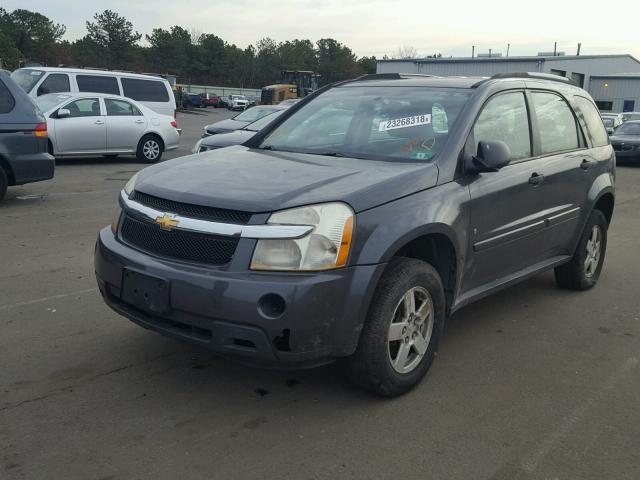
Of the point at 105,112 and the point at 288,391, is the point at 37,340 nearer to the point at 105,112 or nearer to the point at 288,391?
the point at 288,391

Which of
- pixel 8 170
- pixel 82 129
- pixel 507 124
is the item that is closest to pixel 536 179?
pixel 507 124

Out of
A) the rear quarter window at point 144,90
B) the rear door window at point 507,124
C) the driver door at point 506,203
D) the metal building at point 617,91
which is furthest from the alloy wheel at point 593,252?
the metal building at point 617,91

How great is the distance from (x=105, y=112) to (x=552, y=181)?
11342 millimetres

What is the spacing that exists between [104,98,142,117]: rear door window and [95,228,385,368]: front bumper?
1172 cm

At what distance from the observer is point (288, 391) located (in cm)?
363

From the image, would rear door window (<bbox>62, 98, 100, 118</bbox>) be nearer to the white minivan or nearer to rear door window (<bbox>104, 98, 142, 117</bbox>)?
rear door window (<bbox>104, 98, 142, 117</bbox>)

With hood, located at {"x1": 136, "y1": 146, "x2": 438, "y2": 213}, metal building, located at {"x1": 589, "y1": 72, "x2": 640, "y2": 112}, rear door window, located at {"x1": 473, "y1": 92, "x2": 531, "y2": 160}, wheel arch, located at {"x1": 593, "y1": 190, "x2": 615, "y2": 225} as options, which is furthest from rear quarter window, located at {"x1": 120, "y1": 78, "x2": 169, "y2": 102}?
metal building, located at {"x1": 589, "y1": 72, "x2": 640, "y2": 112}

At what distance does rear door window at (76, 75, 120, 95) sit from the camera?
50.6 ft

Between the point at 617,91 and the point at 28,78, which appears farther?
the point at 617,91

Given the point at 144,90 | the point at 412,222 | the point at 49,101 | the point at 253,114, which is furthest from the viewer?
the point at 144,90

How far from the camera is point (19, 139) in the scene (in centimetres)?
822

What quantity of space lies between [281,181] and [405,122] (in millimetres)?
1140

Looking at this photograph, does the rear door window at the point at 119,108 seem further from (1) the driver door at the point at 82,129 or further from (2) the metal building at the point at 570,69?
(2) the metal building at the point at 570,69

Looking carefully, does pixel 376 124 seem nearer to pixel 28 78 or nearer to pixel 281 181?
pixel 281 181
